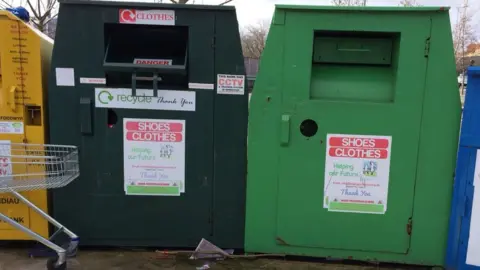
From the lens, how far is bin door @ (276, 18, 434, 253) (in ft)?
8.86

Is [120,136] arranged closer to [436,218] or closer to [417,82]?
[417,82]

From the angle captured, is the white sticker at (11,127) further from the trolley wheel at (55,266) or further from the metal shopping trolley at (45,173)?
the trolley wheel at (55,266)

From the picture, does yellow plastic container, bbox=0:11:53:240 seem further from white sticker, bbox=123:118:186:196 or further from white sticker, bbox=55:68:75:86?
white sticker, bbox=123:118:186:196

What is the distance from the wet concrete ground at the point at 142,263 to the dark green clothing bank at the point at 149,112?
0.10 meters

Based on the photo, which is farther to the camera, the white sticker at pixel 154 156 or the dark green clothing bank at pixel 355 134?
the white sticker at pixel 154 156

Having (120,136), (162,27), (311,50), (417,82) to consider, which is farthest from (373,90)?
(120,136)

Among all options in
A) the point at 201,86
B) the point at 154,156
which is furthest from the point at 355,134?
the point at 154,156

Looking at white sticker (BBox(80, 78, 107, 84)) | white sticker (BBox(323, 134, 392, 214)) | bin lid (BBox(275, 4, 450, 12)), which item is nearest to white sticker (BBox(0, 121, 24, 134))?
white sticker (BBox(80, 78, 107, 84))

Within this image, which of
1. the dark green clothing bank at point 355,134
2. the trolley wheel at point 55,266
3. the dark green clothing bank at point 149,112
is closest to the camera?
the trolley wheel at point 55,266

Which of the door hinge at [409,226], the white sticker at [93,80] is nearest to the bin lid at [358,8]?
the white sticker at [93,80]

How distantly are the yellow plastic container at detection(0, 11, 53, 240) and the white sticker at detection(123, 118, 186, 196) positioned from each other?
2.12ft

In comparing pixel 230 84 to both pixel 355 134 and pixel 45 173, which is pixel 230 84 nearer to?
pixel 355 134

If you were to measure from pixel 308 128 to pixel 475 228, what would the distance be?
129cm

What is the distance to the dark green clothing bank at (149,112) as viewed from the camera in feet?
9.08
